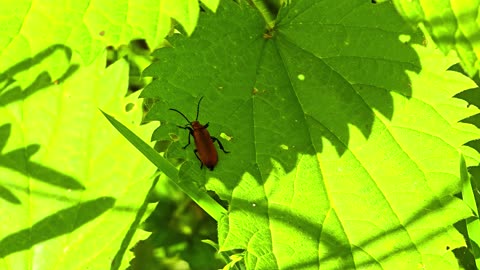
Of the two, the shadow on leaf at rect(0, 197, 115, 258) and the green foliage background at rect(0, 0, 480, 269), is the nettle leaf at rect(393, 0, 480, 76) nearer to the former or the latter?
the green foliage background at rect(0, 0, 480, 269)

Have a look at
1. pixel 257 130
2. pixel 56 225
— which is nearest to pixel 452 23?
pixel 257 130

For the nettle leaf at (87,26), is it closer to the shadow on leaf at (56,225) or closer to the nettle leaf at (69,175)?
the nettle leaf at (69,175)

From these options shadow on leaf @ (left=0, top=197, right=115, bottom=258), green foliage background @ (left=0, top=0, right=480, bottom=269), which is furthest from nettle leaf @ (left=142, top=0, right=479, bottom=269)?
shadow on leaf @ (left=0, top=197, right=115, bottom=258)

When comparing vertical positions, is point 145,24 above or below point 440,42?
above

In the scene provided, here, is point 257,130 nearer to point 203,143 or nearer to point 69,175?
point 203,143

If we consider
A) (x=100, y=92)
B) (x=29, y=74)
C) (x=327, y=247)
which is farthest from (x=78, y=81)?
(x=327, y=247)

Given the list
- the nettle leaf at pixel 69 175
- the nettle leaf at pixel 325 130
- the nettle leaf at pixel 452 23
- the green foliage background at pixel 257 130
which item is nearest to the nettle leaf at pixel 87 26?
the green foliage background at pixel 257 130

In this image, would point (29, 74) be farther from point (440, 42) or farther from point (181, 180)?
point (440, 42)
